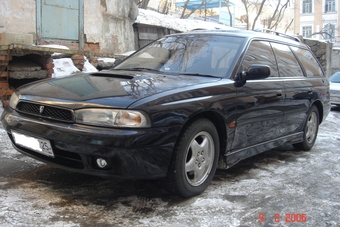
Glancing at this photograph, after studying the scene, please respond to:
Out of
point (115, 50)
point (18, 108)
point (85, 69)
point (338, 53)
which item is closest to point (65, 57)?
point (85, 69)

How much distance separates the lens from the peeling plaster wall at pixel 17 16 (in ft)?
26.2

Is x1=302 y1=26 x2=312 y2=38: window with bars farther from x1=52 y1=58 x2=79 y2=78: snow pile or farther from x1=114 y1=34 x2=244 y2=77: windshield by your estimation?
x1=114 y1=34 x2=244 y2=77: windshield

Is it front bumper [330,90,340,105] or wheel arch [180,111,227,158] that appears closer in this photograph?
wheel arch [180,111,227,158]

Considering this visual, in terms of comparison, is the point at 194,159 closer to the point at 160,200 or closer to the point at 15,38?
the point at 160,200

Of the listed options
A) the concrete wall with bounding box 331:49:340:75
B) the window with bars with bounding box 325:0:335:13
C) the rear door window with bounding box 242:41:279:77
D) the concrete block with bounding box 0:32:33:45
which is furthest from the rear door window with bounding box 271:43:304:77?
the window with bars with bounding box 325:0:335:13

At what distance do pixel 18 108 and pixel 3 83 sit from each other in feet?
12.3

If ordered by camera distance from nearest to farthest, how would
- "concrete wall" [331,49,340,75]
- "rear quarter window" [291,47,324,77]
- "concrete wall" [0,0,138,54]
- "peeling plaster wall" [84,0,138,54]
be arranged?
"rear quarter window" [291,47,324,77], "concrete wall" [0,0,138,54], "peeling plaster wall" [84,0,138,54], "concrete wall" [331,49,340,75]

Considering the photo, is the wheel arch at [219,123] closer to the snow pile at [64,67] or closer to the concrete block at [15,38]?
the snow pile at [64,67]

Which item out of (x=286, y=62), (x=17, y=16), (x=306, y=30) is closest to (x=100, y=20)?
(x=17, y=16)

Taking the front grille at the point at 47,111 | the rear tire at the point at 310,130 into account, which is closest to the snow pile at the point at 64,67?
the front grille at the point at 47,111

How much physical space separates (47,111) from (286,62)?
10.5 ft

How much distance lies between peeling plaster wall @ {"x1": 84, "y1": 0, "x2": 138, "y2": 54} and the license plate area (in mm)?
7147

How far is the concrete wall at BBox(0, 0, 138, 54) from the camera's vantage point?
8.12m

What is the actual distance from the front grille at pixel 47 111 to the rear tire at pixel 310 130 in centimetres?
362
